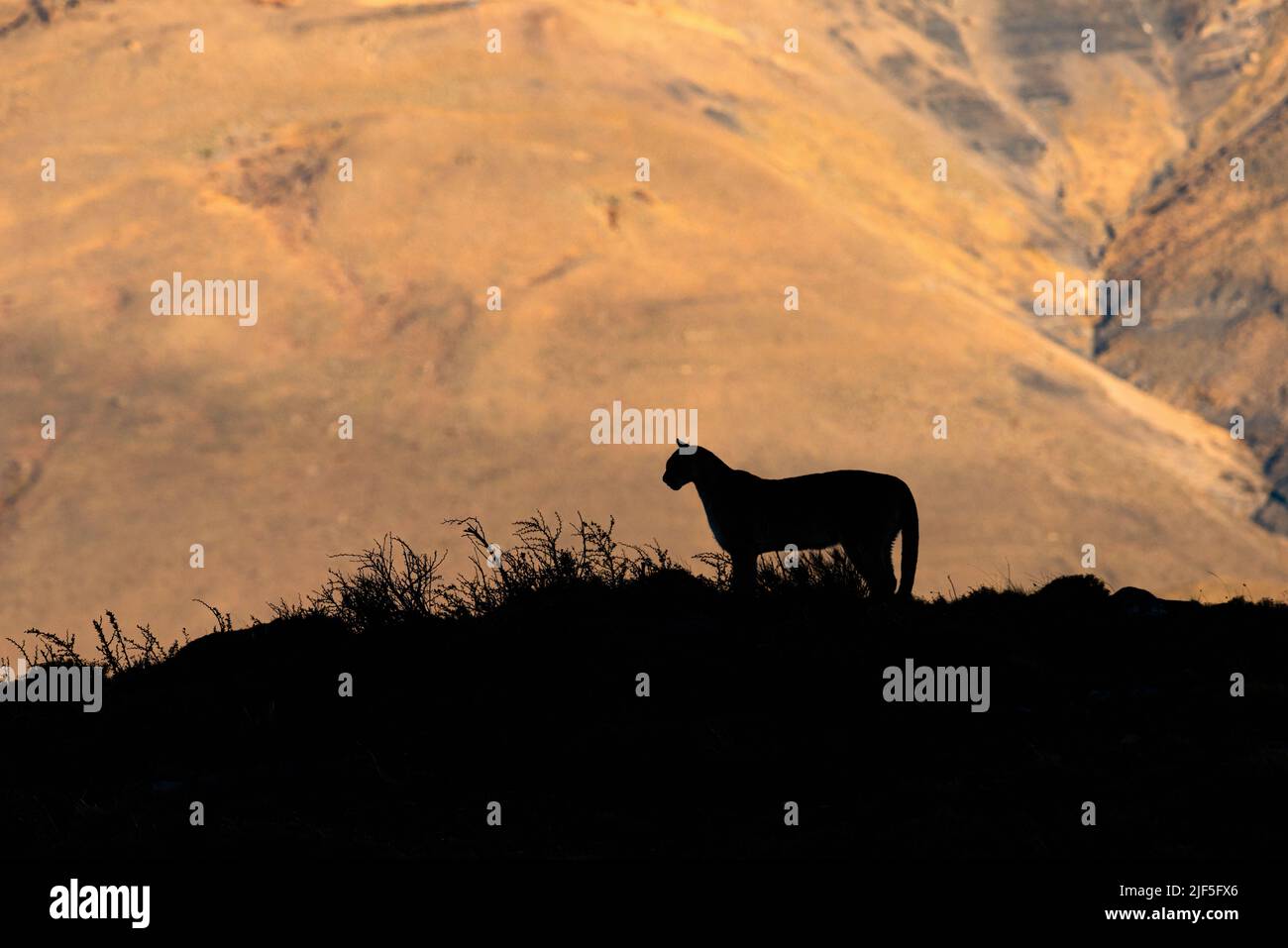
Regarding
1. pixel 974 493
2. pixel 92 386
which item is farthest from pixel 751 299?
pixel 92 386

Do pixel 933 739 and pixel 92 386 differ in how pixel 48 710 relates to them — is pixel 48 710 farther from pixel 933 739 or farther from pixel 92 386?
pixel 92 386

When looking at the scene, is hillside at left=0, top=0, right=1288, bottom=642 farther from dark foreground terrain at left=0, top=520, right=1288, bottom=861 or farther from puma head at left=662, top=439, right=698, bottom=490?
dark foreground terrain at left=0, top=520, right=1288, bottom=861

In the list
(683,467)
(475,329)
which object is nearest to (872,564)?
(683,467)

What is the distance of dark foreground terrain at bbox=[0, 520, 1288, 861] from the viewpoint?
5879 mm

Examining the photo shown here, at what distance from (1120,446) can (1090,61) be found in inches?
3014

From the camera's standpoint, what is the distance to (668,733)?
264 inches

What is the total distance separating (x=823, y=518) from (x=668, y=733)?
→ 2.92 meters

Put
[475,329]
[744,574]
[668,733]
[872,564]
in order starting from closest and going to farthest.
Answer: [668,733]
[744,574]
[872,564]
[475,329]

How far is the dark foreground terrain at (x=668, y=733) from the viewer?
231 inches

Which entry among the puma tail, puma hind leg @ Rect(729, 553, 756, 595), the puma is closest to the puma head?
the puma

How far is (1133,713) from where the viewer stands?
22.0 feet

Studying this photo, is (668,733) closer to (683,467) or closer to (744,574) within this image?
(744,574)
